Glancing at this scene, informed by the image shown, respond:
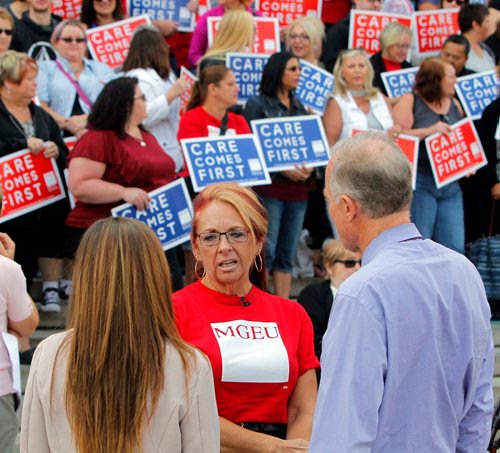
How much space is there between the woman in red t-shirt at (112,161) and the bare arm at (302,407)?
3.35m

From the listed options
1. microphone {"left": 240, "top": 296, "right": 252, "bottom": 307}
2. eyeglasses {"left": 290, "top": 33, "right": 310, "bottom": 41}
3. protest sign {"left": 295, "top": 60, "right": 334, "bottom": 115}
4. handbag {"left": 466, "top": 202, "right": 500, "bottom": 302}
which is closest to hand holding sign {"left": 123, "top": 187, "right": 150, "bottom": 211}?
protest sign {"left": 295, "top": 60, "right": 334, "bottom": 115}

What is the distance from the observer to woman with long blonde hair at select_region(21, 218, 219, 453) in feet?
9.62

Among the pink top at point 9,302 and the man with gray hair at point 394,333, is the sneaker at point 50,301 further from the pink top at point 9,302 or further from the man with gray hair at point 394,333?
the man with gray hair at point 394,333

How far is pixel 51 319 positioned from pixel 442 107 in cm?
368

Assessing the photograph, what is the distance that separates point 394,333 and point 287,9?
8340mm

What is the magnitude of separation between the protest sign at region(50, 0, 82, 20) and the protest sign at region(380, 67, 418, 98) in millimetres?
2967

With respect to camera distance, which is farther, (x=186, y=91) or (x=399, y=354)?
(x=186, y=91)

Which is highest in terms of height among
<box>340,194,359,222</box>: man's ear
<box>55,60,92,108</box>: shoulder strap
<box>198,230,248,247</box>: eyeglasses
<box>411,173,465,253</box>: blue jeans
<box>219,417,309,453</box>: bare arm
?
<box>340,194,359,222</box>: man's ear

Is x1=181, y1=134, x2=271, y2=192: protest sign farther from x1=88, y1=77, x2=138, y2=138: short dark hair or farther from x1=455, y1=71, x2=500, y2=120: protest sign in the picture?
x1=455, y1=71, x2=500, y2=120: protest sign

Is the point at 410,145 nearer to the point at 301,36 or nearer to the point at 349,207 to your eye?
the point at 301,36

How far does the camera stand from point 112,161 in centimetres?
704

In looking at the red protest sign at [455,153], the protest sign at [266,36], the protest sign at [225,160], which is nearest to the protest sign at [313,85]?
the protest sign at [266,36]

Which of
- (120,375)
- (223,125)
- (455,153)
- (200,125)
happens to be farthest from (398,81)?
(120,375)

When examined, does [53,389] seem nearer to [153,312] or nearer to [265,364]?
[153,312]
